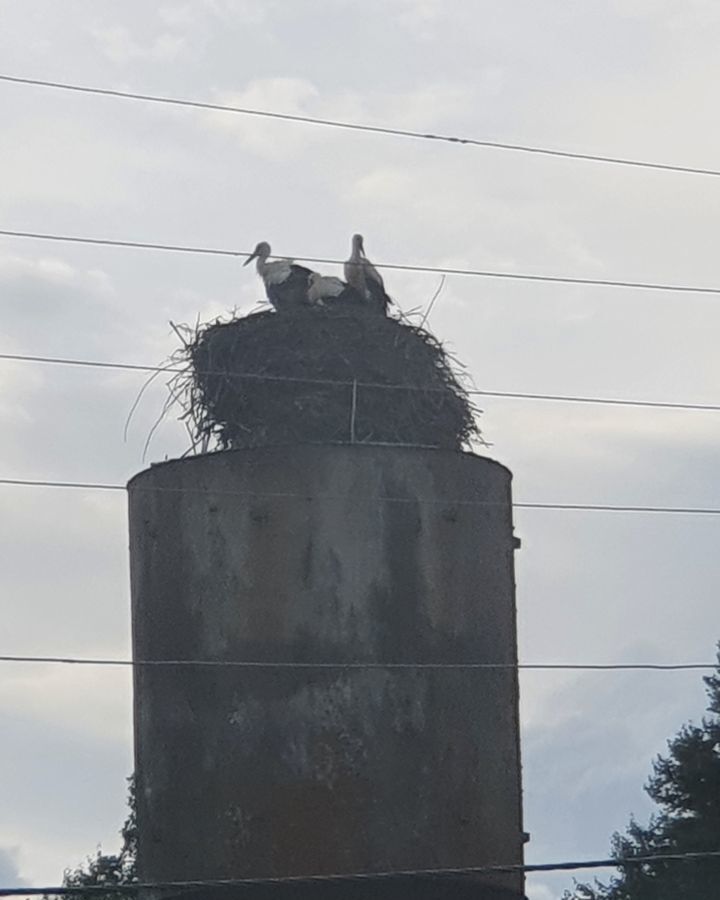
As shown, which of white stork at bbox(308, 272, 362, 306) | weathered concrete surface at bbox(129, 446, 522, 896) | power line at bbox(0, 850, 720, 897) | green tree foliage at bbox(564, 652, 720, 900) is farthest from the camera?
green tree foliage at bbox(564, 652, 720, 900)

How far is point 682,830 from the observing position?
28234 mm

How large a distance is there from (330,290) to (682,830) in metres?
13.2

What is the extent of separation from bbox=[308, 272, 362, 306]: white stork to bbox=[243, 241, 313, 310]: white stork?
0.10m

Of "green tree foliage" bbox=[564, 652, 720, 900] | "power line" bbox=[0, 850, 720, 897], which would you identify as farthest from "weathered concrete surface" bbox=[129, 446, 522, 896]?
"green tree foliage" bbox=[564, 652, 720, 900]

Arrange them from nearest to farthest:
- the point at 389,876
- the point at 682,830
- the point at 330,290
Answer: the point at 389,876 < the point at 330,290 < the point at 682,830

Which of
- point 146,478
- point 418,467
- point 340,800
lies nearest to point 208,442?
point 146,478

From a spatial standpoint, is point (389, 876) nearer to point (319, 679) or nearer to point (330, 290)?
point (319, 679)

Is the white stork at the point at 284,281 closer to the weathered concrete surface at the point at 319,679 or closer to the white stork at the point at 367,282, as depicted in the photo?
the white stork at the point at 367,282

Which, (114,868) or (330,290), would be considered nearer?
(330,290)

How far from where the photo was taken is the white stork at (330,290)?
666 inches

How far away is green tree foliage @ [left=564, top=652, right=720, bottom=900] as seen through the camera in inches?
1085

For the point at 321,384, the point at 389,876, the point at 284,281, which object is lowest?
the point at 389,876

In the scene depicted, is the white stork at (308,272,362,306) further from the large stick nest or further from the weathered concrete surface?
the weathered concrete surface

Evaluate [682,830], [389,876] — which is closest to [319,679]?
[389,876]
